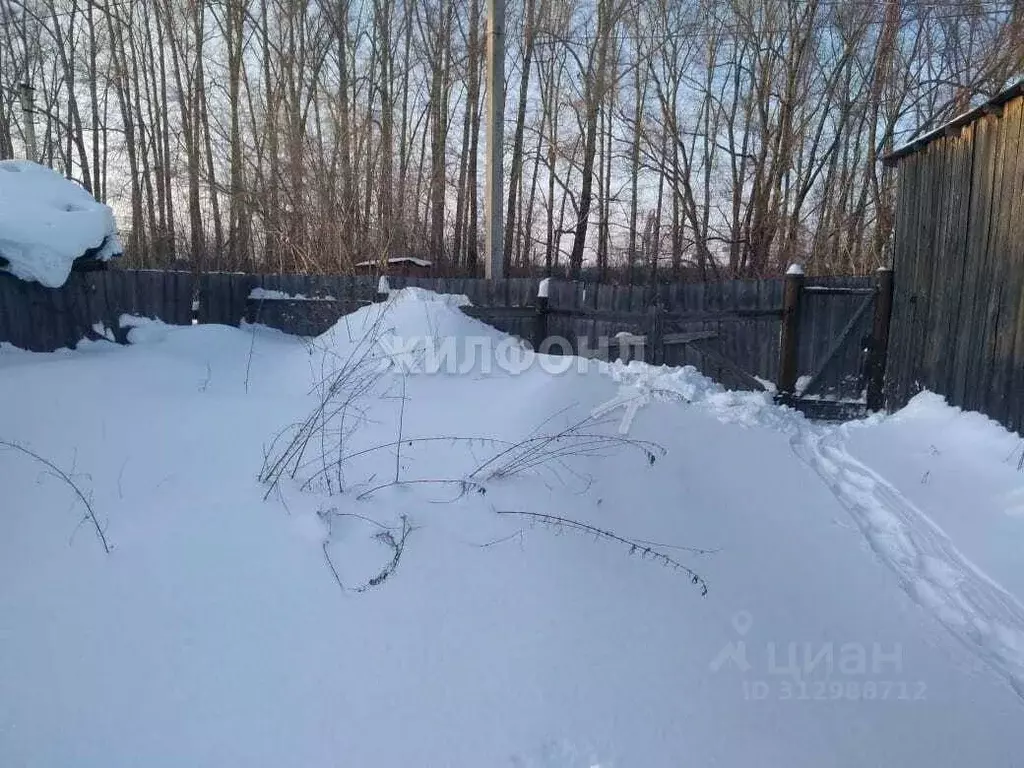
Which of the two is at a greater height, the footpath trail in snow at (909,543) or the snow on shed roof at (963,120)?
the snow on shed roof at (963,120)

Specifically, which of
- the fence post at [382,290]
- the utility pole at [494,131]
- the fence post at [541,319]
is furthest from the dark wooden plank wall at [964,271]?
the fence post at [382,290]

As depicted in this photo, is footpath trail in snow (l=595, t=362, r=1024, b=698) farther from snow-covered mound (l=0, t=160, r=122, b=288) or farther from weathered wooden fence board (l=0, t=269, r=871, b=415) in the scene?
snow-covered mound (l=0, t=160, r=122, b=288)

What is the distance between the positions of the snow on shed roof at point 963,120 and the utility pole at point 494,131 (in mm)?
4666

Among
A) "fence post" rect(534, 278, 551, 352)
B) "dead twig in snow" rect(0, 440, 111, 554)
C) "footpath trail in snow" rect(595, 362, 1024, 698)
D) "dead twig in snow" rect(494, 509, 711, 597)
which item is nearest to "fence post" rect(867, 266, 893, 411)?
"footpath trail in snow" rect(595, 362, 1024, 698)

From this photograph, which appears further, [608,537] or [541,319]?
[541,319]

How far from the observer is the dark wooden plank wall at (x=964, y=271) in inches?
179

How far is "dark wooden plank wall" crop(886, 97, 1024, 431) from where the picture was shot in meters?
4.54

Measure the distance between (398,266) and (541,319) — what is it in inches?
203

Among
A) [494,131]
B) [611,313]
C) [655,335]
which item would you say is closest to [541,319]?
[611,313]

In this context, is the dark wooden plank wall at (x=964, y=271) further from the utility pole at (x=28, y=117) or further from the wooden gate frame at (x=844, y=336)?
the utility pole at (x=28, y=117)

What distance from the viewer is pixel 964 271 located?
5191mm

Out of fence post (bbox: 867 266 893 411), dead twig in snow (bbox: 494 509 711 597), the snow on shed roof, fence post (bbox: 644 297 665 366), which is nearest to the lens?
dead twig in snow (bbox: 494 509 711 597)

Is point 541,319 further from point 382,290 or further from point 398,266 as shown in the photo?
point 398,266

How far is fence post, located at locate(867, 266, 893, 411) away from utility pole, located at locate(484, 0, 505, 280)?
4663 millimetres
